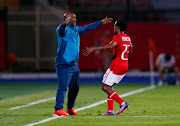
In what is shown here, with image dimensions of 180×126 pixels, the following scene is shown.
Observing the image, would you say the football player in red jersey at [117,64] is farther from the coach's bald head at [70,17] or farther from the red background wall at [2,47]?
the red background wall at [2,47]

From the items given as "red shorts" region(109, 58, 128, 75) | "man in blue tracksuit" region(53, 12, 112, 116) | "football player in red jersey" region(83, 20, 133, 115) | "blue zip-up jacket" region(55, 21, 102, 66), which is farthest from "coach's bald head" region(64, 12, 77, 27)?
"red shorts" region(109, 58, 128, 75)

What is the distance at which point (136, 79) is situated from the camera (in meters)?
29.1

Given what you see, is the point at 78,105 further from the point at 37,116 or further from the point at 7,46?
the point at 7,46

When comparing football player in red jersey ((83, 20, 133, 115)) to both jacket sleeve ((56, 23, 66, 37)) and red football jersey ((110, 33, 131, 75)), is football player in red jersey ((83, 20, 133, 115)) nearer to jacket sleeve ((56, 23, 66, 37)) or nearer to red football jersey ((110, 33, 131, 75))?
red football jersey ((110, 33, 131, 75))

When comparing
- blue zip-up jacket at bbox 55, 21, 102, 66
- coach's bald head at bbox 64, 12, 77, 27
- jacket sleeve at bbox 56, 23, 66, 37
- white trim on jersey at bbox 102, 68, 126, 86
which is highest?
coach's bald head at bbox 64, 12, 77, 27

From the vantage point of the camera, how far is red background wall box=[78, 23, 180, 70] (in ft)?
106

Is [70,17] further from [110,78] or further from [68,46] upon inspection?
[110,78]

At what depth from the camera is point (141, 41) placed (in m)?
32.6

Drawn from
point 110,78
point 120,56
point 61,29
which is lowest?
point 110,78

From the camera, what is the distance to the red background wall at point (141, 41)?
32312mm

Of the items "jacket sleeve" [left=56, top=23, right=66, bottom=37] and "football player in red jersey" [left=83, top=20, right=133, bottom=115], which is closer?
"jacket sleeve" [left=56, top=23, right=66, bottom=37]

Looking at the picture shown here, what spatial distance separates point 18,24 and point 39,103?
Result: 1813 cm

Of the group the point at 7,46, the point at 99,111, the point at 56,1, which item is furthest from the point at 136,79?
the point at 99,111

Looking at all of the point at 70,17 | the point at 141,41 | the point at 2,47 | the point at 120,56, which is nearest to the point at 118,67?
the point at 120,56
